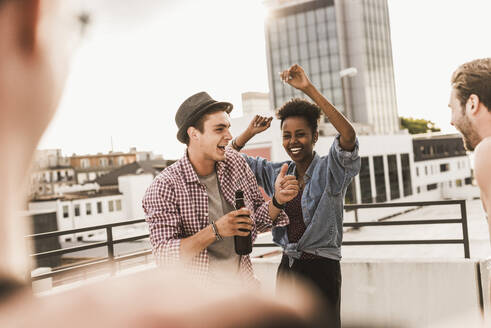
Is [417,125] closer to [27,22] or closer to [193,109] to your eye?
[193,109]

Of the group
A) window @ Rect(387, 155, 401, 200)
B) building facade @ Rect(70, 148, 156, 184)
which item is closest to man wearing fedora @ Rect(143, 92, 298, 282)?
window @ Rect(387, 155, 401, 200)

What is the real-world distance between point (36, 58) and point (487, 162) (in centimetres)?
203

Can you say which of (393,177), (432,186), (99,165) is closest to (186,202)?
(393,177)

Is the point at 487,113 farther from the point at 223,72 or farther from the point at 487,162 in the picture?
the point at 223,72

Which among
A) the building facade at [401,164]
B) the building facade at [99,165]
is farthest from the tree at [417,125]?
the building facade at [99,165]

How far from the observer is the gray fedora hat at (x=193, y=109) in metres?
2.26

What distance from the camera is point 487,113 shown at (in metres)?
2.08

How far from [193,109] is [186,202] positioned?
1.70 feet

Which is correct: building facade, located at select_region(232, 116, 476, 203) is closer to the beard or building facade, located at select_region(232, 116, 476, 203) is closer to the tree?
the tree

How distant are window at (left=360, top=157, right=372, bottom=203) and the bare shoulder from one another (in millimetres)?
40334

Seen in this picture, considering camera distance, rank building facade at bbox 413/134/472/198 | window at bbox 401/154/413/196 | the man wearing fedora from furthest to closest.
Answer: building facade at bbox 413/134/472/198 < window at bbox 401/154/413/196 < the man wearing fedora

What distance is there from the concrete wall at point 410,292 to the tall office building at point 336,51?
181 feet

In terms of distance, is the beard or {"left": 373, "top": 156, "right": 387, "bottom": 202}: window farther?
{"left": 373, "top": 156, "right": 387, "bottom": 202}: window

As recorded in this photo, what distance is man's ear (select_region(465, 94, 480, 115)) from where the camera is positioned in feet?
6.88
